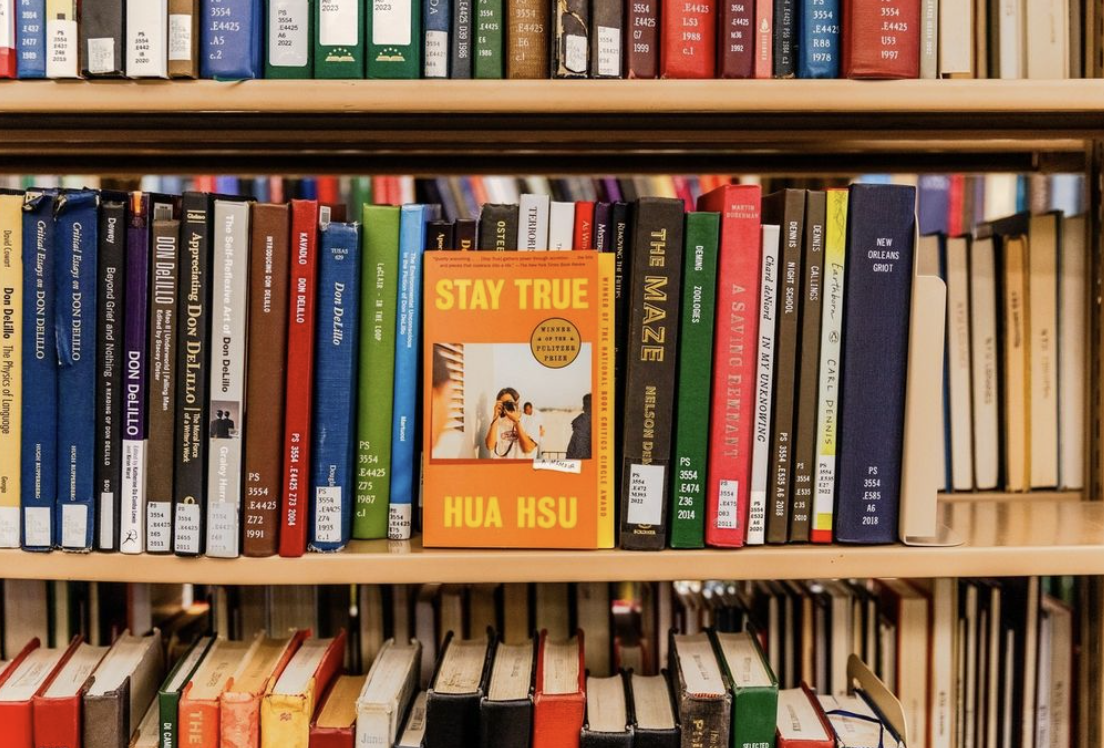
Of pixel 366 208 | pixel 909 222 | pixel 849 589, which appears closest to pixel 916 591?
pixel 849 589

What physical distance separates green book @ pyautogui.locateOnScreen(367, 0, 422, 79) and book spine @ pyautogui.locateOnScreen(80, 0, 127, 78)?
22 cm

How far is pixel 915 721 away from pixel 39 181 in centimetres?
130

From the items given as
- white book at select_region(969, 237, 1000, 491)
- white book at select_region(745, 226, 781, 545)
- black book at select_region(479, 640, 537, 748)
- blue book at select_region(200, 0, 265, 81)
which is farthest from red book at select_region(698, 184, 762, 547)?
blue book at select_region(200, 0, 265, 81)

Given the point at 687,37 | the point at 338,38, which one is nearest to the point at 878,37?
the point at 687,37

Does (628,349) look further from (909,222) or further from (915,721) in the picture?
(915,721)

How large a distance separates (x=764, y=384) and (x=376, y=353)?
14.0 inches

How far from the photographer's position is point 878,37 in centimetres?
71

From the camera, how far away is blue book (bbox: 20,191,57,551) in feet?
2.30

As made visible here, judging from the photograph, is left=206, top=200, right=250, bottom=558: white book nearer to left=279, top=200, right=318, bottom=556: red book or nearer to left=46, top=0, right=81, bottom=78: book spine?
left=279, top=200, right=318, bottom=556: red book

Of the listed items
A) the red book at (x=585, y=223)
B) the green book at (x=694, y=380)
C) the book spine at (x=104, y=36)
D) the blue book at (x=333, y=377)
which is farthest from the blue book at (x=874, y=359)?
the book spine at (x=104, y=36)

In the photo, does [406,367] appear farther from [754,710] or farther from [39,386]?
[754,710]

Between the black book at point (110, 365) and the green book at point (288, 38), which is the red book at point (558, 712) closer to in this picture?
the black book at point (110, 365)

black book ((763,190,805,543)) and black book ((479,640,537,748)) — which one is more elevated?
black book ((763,190,805,543))

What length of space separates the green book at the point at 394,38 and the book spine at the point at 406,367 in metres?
0.13
